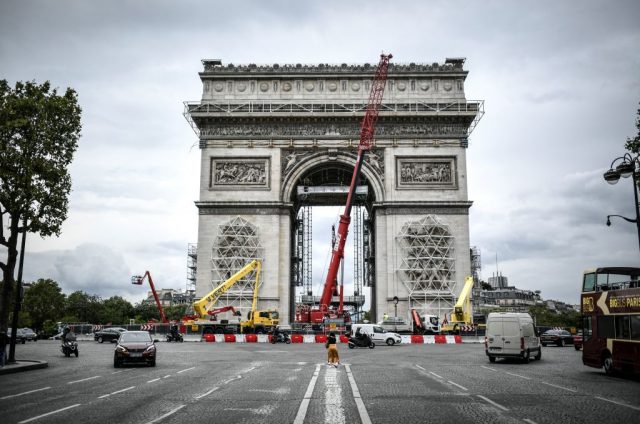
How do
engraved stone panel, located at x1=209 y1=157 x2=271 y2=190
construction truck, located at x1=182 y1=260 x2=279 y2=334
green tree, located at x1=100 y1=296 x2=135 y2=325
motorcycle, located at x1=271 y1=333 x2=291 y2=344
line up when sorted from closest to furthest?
motorcycle, located at x1=271 y1=333 x2=291 y2=344 → construction truck, located at x1=182 y1=260 x2=279 y2=334 → engraved stone panel, located at x1=209 y1=157 x2=271 y2=190 → green tree, located at x1=100 y1=296 x2=135 y2=325

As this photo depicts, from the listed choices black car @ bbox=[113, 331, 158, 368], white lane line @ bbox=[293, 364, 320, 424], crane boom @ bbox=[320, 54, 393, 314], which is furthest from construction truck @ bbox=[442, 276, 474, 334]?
white lane line @ bbox=[293, 364, 320, 424]

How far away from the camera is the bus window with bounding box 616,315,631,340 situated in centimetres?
1936

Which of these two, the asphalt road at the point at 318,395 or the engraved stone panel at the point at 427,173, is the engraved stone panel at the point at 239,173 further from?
the asphalt road at the point at 318,395

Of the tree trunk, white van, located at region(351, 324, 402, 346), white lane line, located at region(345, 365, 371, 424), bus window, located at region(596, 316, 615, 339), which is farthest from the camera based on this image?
white van, located at region(351, 324, 402, 346)

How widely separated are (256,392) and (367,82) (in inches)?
1784

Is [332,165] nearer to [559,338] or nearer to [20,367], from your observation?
[559,338]

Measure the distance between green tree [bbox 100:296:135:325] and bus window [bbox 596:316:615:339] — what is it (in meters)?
101

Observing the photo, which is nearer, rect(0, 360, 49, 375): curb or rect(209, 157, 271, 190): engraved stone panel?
rect(0, 360, 49, 375): curb

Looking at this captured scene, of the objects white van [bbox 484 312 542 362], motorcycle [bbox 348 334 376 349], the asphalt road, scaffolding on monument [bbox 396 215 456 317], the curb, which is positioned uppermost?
scaffolding on monument [bbox 396 215 456 317]

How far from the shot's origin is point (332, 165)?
5816 centimetres

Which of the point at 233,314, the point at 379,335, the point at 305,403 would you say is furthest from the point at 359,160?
the point at 305,403

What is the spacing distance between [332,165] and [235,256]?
12.9 m

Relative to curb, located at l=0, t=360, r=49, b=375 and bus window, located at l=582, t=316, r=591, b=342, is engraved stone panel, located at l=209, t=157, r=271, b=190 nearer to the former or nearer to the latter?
curb, located at l=0, t=360, r=49, b=375

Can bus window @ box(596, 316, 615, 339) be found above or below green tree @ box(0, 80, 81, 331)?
below
